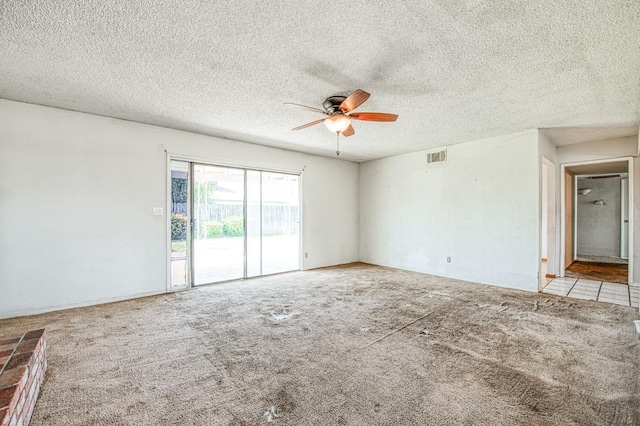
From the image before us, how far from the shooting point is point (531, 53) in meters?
2.37

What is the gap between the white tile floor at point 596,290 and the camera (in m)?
4.09

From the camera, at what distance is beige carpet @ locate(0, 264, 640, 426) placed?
1791 mm

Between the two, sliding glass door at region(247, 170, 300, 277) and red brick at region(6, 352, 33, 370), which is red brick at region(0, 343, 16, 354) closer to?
red brick at region(6, 352, 33, 370)

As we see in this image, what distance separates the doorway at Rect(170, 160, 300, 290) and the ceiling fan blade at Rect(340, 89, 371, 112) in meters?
3.18

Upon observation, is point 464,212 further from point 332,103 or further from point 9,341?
point 9,341

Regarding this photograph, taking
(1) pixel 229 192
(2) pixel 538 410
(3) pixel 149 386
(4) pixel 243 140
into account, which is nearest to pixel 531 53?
(2) pixel 538 410

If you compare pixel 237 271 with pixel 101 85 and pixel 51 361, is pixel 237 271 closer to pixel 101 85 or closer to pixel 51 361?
pixel 51 361

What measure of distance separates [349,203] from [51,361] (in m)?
5.98

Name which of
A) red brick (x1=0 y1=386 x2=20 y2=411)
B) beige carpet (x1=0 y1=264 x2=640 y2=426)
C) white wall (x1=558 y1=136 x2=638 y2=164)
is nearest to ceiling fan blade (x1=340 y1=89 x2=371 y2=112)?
beige carpet (x1=0 y1=264 x2=640 y2=426)

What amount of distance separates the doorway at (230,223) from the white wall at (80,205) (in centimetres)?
26

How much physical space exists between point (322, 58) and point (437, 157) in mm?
4129

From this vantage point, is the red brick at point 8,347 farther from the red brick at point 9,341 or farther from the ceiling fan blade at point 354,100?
the ceiling fan blade at point 354,100

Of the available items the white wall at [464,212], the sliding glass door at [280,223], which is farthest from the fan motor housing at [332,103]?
the white wall at [464,212]

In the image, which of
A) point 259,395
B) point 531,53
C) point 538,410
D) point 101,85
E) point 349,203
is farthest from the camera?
point 349,203
